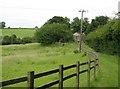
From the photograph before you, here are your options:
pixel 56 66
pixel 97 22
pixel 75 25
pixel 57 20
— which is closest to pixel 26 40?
pixel 57 20

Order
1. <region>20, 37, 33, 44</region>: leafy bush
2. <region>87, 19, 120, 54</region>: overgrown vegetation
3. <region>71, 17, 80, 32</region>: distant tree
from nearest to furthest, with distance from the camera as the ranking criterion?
<region>87, 19, 120, 54</region>: overgrown vegetation → <region>20, 37, 33, 44</region>: leafy bush → <region>71, 17, 80, 32</region>: distant tree

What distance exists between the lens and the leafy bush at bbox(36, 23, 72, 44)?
104 m

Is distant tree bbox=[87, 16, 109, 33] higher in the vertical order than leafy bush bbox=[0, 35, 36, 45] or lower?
higher

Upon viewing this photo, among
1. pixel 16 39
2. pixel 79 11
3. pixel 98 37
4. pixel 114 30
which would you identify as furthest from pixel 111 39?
pixel 16 39

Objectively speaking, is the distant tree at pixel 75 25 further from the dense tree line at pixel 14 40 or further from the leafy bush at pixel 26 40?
the leafy bush at pixel 26 40

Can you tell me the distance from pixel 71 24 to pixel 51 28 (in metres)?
27.6

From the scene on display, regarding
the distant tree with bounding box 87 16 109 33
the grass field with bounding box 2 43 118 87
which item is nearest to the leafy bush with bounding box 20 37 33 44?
the distant tree with bounding box 87 16 109 33

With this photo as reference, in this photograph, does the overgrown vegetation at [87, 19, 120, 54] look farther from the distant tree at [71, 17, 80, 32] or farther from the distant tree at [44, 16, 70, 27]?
the distant tree at [44, 16, 70, 27]

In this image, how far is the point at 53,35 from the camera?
105 metres

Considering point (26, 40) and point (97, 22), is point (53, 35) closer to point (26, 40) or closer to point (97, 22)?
point (97, 22)

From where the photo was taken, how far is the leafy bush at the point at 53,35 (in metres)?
104

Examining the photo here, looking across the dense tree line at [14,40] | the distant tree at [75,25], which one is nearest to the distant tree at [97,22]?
the distant tree at [75,25]

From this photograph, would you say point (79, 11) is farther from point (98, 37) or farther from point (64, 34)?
point (64, 34)

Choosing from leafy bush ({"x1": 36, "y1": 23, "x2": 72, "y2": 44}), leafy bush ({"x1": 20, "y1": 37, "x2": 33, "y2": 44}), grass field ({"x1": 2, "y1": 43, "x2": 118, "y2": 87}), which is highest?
leafy bush ({"x1": 36, "y1": 23, "x2": 72, "y2": 44})
